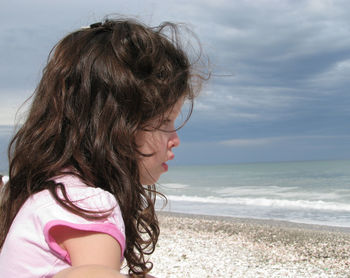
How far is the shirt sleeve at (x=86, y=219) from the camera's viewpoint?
92 cm

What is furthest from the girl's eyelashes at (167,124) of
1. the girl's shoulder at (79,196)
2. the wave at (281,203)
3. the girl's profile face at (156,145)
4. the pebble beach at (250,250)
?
the wave at (281,203)

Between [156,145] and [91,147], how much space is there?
0.81 feet

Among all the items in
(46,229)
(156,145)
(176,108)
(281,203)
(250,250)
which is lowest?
(281,203)

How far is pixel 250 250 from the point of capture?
25.9ft

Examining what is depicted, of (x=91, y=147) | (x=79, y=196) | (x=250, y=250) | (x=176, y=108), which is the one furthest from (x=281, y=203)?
(x=79, y=196)

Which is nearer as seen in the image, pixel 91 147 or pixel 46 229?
pixel 46 229

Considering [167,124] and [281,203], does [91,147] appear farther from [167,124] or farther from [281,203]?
[281,203]

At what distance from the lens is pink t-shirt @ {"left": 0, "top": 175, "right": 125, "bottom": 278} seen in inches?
37.6

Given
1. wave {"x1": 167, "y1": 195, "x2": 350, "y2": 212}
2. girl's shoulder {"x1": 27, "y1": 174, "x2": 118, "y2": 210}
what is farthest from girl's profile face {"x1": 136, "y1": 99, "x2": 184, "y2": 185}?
wave {"x1": 167, "y1": 195, "x2": 350, "y2": 212}

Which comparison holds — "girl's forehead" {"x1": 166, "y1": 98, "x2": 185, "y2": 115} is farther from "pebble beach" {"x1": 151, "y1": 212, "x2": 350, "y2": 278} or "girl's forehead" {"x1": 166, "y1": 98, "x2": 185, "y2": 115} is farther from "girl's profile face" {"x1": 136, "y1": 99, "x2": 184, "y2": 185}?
"pebble beach" {"x1": 151, "y1": 212, "x2": 350, "y2": 278}

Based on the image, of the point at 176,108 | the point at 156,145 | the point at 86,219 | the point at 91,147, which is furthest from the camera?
the point at 176,108

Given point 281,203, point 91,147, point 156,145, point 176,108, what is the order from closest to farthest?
point 91,147, point 156,145, point 176,108, point 281,203

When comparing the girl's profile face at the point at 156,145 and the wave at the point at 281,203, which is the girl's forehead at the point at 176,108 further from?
the wave at the point at 281,203

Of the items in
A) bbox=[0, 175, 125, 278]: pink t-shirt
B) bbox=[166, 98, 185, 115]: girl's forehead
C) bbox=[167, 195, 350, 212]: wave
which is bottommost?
bbox=[167, 195, 350, 212]: wave
